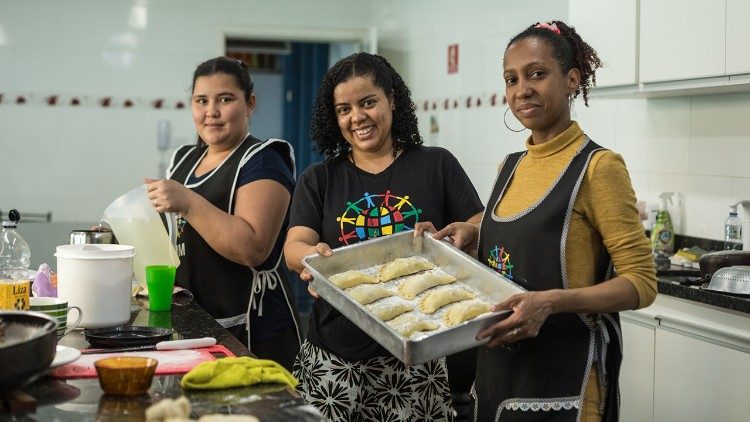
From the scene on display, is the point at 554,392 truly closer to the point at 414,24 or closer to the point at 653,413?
the point at 653,413

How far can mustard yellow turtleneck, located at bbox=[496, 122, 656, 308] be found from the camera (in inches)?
68.9

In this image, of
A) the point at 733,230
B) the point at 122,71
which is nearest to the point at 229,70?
the point at 733,230

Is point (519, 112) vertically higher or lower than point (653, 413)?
higher

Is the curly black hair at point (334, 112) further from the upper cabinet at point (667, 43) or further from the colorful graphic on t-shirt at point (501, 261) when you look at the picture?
the upper cabinet at point (667, 43)

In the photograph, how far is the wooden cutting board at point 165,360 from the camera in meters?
1.58

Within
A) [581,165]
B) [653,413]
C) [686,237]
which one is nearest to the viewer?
[581,165]

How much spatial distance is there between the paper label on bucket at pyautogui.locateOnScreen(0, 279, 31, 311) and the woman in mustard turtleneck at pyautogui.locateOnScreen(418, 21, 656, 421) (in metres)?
0.93

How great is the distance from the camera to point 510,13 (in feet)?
15.6

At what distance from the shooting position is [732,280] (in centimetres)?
289

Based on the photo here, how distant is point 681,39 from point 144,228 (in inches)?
80.6

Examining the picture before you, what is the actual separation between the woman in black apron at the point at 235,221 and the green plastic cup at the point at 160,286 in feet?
0.51

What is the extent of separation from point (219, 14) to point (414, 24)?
144 centimetres

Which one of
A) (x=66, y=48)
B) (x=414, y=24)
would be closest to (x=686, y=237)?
(x=414, y=24)

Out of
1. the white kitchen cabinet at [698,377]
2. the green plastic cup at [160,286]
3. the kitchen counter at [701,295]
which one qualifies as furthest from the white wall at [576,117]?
the green plastic cup at [160,286]
